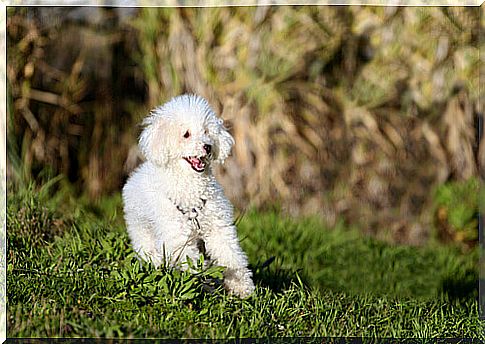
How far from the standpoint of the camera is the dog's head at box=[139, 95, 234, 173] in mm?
4066

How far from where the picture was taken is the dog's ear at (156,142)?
409cm

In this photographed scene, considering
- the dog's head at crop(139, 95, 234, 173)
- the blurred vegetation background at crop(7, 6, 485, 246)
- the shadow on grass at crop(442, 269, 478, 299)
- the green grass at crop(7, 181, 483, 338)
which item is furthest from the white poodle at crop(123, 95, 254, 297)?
the blurred vegetation background at crop(7, 6, 485, 246)

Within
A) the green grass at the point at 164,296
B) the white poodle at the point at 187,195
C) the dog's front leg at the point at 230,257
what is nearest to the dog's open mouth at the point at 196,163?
the white poodle at the point at 187,195

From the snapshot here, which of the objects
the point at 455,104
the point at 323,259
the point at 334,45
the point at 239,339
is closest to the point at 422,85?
the point at 455,104

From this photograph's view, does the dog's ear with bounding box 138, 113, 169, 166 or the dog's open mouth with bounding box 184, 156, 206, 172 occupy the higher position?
the dog's ear with bounding box 138, 113, 169, 166

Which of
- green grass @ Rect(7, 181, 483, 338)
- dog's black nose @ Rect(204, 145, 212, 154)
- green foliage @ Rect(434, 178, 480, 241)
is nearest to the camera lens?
green grass @ Rect(7, 181, 483, 338)

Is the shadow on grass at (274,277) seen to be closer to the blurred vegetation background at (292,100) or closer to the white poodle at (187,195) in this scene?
the white poodle at (187,195)

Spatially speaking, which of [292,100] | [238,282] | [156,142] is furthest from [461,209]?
[156,142]

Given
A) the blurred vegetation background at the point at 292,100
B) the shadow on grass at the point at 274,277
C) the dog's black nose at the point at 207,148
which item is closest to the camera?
the dog's black nose at the point at 207,148

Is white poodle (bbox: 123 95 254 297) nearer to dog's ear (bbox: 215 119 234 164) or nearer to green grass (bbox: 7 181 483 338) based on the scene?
dog's ear (bbox: 215 119 234 164)

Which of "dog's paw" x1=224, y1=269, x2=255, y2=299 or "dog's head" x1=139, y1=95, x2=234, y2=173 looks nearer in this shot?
"dog's head" x1=139, y1=95, x2=234, y2=173

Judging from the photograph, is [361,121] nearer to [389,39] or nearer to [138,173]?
[389,39]

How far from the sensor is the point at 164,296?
3992 mm

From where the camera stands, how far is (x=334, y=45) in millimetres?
8250
